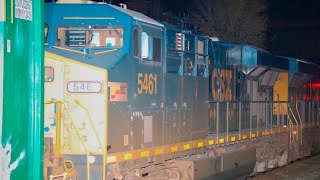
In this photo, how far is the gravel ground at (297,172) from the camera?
1675cm

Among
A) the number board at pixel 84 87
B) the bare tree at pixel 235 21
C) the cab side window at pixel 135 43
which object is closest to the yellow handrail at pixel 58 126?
the number board at pixel 84 87

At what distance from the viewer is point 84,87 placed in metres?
7.82

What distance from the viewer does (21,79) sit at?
14.3 ft

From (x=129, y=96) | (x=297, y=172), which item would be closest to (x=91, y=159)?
(x=129, y=96)

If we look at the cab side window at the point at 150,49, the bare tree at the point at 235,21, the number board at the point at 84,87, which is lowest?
the number board at the point at 84,87

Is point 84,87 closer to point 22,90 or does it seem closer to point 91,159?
point 91,159

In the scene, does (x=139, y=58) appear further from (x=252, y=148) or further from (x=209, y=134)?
(x=252, y=148)

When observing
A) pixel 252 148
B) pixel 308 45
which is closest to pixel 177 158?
pixel 252 148

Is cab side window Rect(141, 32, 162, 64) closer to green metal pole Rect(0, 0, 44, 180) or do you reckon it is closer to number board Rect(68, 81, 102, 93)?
number board Rect(68, 81, 102, 93)

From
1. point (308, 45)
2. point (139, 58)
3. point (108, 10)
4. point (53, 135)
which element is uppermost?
point (308, 45)

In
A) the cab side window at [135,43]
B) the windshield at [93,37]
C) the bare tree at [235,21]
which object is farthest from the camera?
the bare tree at [235,21]

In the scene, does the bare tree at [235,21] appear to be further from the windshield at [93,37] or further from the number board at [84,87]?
the number board at [84,87]

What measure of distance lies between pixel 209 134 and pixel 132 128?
439 cm

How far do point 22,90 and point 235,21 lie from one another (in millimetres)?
34796
